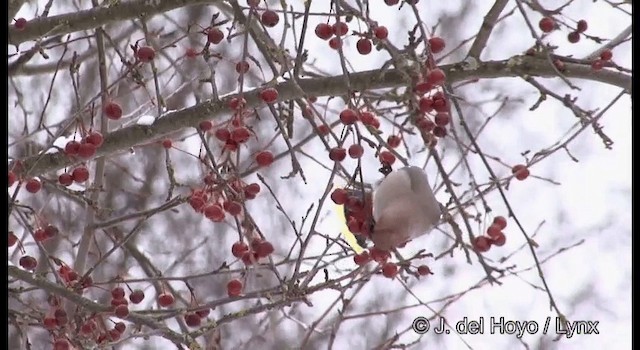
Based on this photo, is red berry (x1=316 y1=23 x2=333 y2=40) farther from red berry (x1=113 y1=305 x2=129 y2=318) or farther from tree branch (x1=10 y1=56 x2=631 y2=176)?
red berry (x1=113 y1=305 x2=129 y2=318)

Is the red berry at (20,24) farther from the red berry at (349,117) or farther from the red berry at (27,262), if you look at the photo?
the red berry at (349,117)

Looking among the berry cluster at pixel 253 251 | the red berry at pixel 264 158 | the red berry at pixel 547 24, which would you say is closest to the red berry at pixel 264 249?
the berry cluster at pixel 253 251

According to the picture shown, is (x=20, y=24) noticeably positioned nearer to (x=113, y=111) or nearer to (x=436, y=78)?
(x=113, y=111)

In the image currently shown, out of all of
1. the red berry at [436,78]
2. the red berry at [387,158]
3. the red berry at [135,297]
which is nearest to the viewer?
the red berry at [436,78]

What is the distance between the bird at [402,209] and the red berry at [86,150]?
1.34 ft

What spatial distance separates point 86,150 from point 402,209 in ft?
1.51

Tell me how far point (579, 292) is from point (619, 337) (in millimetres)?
→ 482

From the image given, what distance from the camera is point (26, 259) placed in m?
1.21

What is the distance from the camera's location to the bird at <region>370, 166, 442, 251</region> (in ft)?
3.30

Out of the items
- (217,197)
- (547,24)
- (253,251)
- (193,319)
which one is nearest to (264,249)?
(253,251)

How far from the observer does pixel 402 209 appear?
3.28ft

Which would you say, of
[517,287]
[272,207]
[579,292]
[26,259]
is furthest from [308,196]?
[26,259]

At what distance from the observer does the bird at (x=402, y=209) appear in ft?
3.30

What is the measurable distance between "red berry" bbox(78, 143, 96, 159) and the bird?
410 millimetres
